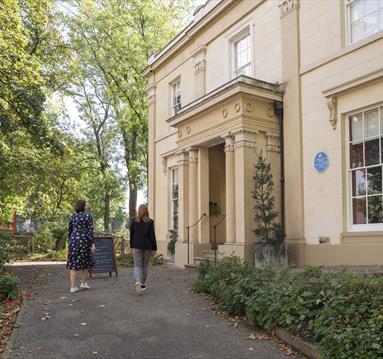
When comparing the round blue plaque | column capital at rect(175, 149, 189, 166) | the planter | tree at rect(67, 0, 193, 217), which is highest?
tree at rect(67, 0, 193, 217)

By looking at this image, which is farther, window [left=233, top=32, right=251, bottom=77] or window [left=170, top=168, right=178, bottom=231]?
window [left=170, top=168, right=178, bottom=231]

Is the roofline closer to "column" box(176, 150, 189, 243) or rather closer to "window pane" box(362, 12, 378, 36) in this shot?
"column" box(176, 150, 189, 243)

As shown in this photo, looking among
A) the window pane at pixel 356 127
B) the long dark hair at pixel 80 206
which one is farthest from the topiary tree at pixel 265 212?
the long dark hair at pixel 80 206

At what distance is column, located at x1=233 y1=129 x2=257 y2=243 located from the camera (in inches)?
429

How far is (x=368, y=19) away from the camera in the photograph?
30.7 feet

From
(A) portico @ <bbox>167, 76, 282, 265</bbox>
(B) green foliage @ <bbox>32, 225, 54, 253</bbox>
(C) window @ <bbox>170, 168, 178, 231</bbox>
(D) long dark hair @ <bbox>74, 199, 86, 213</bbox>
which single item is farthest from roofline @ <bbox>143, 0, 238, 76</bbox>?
(B) green foliage @ <bbox>32, 225, 54, 253</bbox>

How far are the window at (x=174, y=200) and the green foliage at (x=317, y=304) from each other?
29.2 feet

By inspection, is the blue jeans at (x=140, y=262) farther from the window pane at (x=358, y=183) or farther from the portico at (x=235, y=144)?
the window pane at (x=358, y=183)

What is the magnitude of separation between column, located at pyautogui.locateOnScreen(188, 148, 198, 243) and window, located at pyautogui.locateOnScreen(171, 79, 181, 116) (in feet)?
13.6

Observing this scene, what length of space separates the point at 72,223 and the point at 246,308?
13.9ft

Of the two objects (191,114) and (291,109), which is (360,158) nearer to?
(291,109)

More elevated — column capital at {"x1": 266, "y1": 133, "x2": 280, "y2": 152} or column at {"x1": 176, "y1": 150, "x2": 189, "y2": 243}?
column capital at {"x1": 266, "y1": 133, "x2": 280, "y2": 152}

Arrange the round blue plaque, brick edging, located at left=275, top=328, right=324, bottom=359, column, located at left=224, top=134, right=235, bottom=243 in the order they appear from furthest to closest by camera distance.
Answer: column, located at left=224, top=134, right=235, bottom=243
the round blue plaque
brick edging, located at left=275, top=328, right=324, bottom=359

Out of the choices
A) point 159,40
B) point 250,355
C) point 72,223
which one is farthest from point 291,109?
point 159,40
